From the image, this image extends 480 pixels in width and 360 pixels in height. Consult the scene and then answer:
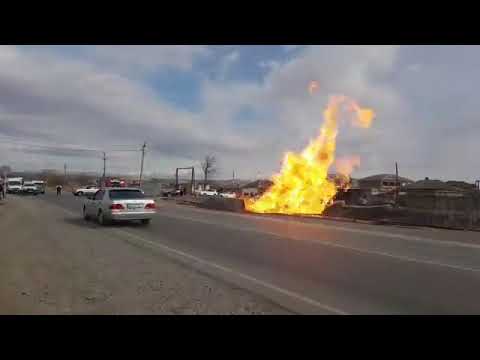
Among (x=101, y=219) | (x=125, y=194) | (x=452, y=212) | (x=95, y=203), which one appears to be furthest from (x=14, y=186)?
(x=452, y=212)

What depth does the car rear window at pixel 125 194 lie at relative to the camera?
16.8 meters

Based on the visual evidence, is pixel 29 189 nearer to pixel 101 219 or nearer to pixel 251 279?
pixel 101 219

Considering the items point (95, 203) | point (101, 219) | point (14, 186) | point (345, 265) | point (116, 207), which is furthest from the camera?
point (14, 186)

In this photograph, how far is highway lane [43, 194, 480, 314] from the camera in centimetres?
609

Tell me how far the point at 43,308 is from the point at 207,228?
35.2ft

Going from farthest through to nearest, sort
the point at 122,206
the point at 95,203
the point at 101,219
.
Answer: the point at 95,203
the point at 101,219
the point at 122,206

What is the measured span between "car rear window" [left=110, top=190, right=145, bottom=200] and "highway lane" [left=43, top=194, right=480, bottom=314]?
1.76m

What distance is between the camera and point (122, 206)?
54.1ft

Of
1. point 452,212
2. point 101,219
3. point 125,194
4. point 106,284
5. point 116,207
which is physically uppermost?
point 125,194

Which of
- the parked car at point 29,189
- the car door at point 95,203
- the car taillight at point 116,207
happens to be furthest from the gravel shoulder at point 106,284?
the parked car at point 29,189

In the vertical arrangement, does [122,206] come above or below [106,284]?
above

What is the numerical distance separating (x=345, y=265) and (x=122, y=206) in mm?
10169

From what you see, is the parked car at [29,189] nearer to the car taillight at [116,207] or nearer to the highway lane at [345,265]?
the car taillight at [116,207]
